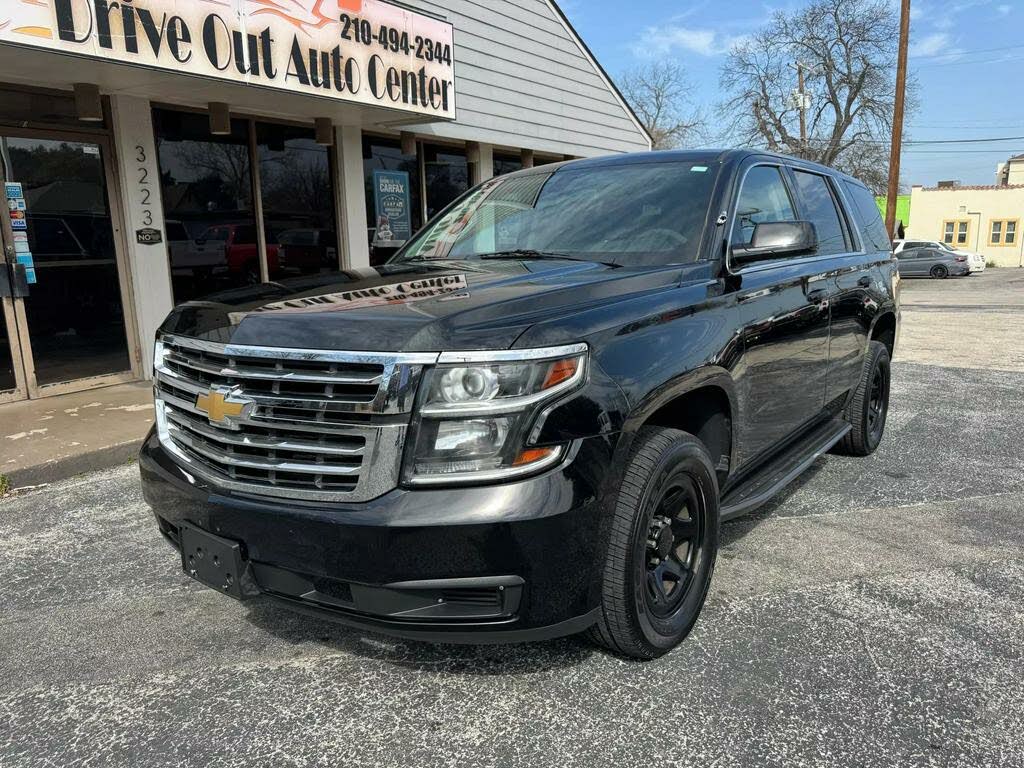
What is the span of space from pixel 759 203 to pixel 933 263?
35.2 m

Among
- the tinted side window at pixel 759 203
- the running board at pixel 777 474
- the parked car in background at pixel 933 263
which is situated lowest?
the parked car in background at pixel 933 263

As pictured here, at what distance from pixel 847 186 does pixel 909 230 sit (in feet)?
165

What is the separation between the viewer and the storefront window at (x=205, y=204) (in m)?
8.02

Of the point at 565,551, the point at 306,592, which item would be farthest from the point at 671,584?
the point at 306,592

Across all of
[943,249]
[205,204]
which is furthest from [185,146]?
[943,249]

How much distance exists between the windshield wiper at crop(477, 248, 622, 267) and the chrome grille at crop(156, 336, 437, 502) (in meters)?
1.28

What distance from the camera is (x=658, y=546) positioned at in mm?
2645

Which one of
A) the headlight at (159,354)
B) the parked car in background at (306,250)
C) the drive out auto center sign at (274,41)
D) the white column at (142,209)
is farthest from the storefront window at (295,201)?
the headlight at (159,354)

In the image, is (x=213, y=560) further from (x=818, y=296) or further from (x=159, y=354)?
(x=818, y=296)

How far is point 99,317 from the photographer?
25.0 feet

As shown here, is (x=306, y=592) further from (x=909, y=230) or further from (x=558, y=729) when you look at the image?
(x=909, y=230)

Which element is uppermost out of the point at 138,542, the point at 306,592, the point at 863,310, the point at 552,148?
the point at 552,148

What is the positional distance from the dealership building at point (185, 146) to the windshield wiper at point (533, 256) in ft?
12.4

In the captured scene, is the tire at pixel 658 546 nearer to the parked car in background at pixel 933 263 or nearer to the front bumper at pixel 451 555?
the front bumper at pixel 451 555
